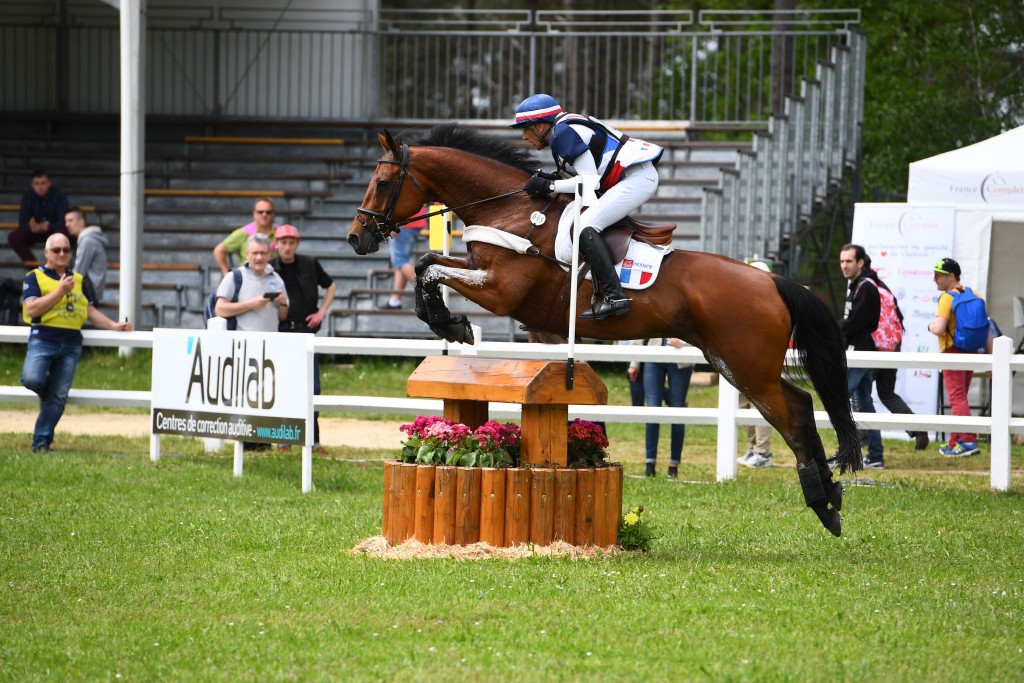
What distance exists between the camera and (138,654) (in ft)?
17.8

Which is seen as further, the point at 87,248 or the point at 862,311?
the point at 87,248

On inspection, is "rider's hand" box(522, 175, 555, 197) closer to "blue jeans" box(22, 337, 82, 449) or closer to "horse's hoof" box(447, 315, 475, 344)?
"horse's hoof" box(447, 315, 475, 344)

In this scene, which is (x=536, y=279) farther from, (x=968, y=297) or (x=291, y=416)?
(x=968, y=297)

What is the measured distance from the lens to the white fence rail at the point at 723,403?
1078 cm

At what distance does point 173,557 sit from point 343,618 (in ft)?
6.28

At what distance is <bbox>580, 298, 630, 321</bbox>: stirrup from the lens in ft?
24.6

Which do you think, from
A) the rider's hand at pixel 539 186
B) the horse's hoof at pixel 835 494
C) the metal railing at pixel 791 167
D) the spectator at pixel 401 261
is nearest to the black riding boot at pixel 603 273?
the rider's hand at pixel 539 186

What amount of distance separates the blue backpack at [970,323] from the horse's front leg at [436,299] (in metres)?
6.68

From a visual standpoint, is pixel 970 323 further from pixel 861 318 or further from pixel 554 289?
pixel 554 289

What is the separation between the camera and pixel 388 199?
778 centimetres

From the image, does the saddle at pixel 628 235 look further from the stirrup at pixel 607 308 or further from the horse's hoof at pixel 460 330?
the horse's hoof at pixel 460 330

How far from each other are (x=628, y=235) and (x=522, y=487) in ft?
5.45

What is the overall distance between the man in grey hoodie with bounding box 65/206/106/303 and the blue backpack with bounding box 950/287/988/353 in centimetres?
1023

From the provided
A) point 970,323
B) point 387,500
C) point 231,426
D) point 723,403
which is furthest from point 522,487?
point 970,323
